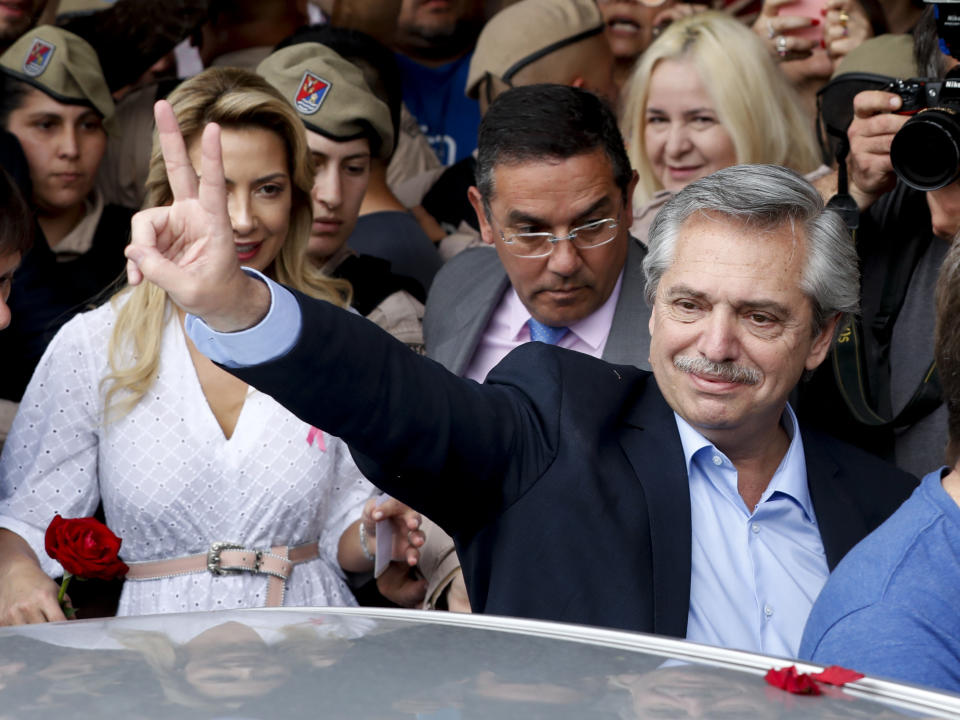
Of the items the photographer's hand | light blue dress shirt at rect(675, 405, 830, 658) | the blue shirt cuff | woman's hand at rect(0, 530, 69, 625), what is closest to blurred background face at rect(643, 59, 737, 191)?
the photographer's hand

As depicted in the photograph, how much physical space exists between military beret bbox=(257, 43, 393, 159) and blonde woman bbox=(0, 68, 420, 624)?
774mm

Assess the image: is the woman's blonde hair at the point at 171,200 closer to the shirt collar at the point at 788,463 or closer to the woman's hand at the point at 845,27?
the shirt collar at the point at 788,463

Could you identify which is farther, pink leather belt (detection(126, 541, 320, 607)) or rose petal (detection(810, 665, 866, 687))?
pink leather belt (detection(126, 541, 320, 607))

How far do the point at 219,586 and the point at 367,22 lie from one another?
2.60m

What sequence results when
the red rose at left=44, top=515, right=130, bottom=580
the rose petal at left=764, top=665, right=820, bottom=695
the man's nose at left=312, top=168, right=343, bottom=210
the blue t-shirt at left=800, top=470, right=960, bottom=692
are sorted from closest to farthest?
the rose petal at left=764, top=665, right=820, bottom=695 < the blue t-shirt at left=800, top=470, right=960, bottom=692 < the red rose at left=44, top=515, right=130, bottom=580 < the man's nose at left=312, top=168, right=343, bottom=210

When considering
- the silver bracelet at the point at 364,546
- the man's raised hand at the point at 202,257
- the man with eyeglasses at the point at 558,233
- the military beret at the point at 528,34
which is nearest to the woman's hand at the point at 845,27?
the military beret at the point at 528,34

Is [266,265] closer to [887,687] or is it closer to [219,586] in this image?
[219,586]

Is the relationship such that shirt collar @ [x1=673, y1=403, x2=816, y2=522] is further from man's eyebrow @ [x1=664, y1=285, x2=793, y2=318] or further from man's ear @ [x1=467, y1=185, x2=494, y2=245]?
man's ear @ [x1=467, y1=185, x2=494, y2=245]

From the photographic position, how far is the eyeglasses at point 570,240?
290cm

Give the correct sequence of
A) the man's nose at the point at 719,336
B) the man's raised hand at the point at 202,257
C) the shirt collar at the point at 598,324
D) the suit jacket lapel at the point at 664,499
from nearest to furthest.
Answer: the man's raised hand at the point at 202,257
the suit jacket lapel at the point at 664,499
the man's nose at the point at 719,336
the shirt collar at the point at 598,324

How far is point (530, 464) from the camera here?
79.7 inches

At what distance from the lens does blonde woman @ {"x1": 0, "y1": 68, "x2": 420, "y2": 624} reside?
2.71m

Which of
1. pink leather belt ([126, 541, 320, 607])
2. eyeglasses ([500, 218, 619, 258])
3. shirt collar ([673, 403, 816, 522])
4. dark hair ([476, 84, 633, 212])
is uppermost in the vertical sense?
dark hair ([476, 84, 633, 212])

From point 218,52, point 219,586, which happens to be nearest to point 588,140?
point 219,586
